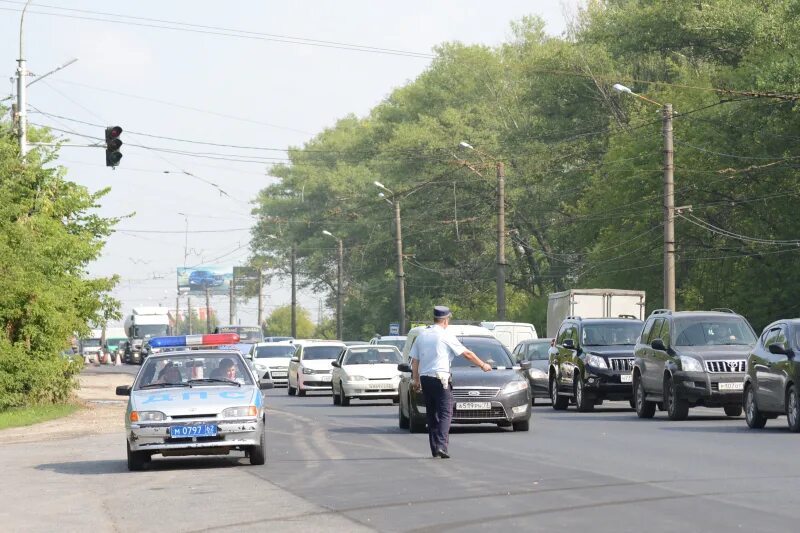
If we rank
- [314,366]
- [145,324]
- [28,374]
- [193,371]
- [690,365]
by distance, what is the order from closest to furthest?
[193,371]
[690,365]
[28,374]
[314,366]
[145,324]

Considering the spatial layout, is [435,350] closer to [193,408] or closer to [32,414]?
[193,408]

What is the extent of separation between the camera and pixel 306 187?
120750mm

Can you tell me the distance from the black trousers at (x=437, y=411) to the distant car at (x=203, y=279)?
541ft

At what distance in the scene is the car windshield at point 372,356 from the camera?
4000cm

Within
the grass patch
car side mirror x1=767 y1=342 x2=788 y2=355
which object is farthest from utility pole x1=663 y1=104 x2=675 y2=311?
car side mirror x1=767 y1=342 x2=788 y2=355

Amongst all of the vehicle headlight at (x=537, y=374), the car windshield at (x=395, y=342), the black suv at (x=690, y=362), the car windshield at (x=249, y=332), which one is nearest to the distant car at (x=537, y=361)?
the vehicle headlight at (x=537, y=374)

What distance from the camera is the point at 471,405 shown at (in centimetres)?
2400

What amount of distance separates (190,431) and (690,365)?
1159 cm

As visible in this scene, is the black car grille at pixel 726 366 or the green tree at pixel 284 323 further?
the green tree at pixel 284 323

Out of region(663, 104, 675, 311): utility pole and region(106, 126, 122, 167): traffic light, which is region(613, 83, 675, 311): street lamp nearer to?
region(663, 104, 675, 311): utility pole

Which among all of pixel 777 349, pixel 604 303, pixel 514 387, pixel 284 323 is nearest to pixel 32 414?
pixel 514 387

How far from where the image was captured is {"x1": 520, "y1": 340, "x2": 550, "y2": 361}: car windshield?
39.8m

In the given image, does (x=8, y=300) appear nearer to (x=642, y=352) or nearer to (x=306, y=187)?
(x=642, y=352)

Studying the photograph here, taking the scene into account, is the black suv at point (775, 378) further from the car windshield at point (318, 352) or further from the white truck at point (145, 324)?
the white truck at point (145, 324)
